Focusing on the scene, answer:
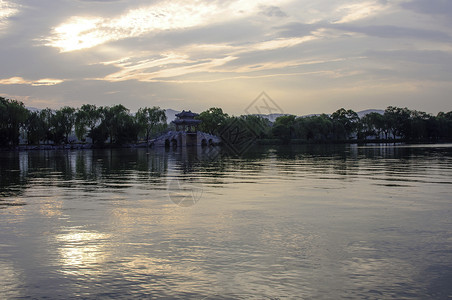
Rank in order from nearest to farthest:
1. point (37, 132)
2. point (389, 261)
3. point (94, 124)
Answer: point (389, 261)
point (37, 132)
point (94, 124)

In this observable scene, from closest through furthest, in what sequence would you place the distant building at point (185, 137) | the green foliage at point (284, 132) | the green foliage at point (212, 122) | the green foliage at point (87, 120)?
1. the green foliage at point (87, 120)
2. the distant building at point (185, 137)
3. the green foliage at point (284, 132)
4. the green foliage at point (212, 122)

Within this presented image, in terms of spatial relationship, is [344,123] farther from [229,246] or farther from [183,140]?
[229,246]

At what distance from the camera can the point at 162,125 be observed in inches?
4906

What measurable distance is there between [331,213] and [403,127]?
415 feet

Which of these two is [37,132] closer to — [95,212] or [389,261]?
[95,212]

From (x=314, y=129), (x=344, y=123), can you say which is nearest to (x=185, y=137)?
(x=314, y=129)

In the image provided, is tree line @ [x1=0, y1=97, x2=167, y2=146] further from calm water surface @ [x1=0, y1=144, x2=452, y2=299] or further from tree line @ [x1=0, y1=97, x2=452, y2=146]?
calm water surface @ [x1=0, y1=144, x2=452, y2=299]

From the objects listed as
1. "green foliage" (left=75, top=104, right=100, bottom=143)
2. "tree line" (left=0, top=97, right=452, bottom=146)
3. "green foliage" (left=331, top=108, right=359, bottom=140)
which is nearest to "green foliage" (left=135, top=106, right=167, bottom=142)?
"tree line" (left=0, top=97, right=452, bottom=146)

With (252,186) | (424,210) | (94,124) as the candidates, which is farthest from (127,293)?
(94,124)

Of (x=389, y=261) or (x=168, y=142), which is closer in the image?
(x=389, y=261)

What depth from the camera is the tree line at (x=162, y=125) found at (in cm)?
8881

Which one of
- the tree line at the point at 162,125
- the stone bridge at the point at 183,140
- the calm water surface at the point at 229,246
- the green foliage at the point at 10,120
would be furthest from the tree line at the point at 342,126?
the calm water surface at the point at 229,246

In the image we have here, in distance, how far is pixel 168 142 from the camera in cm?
10988

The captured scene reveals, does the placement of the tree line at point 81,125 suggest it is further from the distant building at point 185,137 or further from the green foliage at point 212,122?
the green foliage at point 212,122
